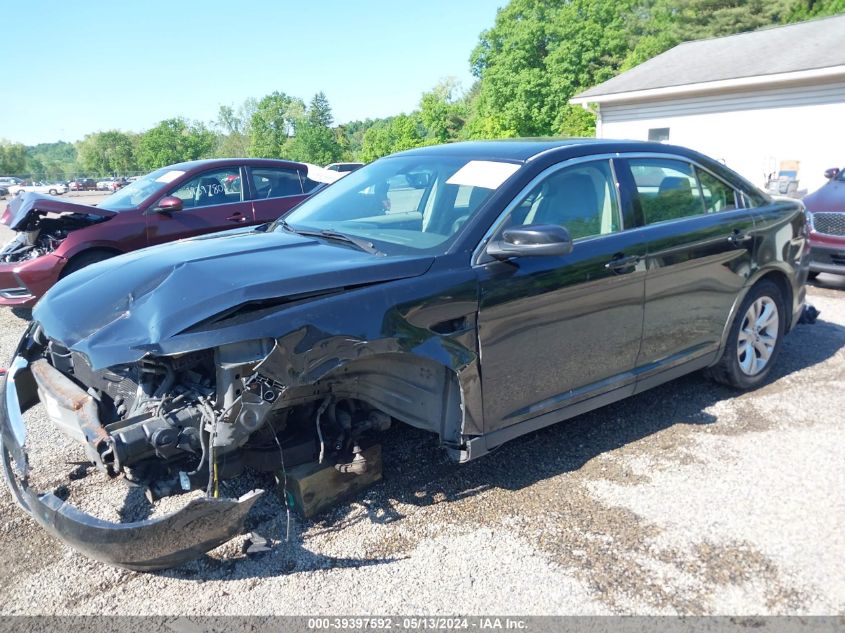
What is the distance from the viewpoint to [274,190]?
8320 millimetres

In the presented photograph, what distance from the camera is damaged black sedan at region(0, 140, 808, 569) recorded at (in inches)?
99.2

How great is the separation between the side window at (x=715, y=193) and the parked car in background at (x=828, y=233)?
3644 mm

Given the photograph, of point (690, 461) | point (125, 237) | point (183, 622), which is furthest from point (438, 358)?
point (125, 237)

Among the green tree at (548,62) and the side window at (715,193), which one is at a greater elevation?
the green tree at (548,62)

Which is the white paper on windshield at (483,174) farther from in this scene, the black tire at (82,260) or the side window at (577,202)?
the black tire at (82,260)

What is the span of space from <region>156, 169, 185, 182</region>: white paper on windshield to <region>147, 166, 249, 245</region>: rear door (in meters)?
0.13

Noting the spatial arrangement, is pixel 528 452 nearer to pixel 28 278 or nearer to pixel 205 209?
pixel 205 209

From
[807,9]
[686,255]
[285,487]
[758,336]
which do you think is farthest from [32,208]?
[807,9]

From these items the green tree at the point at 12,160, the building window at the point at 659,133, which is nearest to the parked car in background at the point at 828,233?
the building window at the point at 659,133

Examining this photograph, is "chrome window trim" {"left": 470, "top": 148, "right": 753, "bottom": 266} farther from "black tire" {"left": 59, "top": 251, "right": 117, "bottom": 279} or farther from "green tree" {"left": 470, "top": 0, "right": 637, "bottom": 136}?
"green tree" {"left": 470, "top": 0, "right": 637, "bottom": 136}

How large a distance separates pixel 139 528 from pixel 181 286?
3.15 feet

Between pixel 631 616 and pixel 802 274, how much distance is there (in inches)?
140

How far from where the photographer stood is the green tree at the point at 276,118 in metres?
74.9

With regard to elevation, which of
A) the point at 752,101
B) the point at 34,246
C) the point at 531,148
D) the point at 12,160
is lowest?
the point at 34,246
